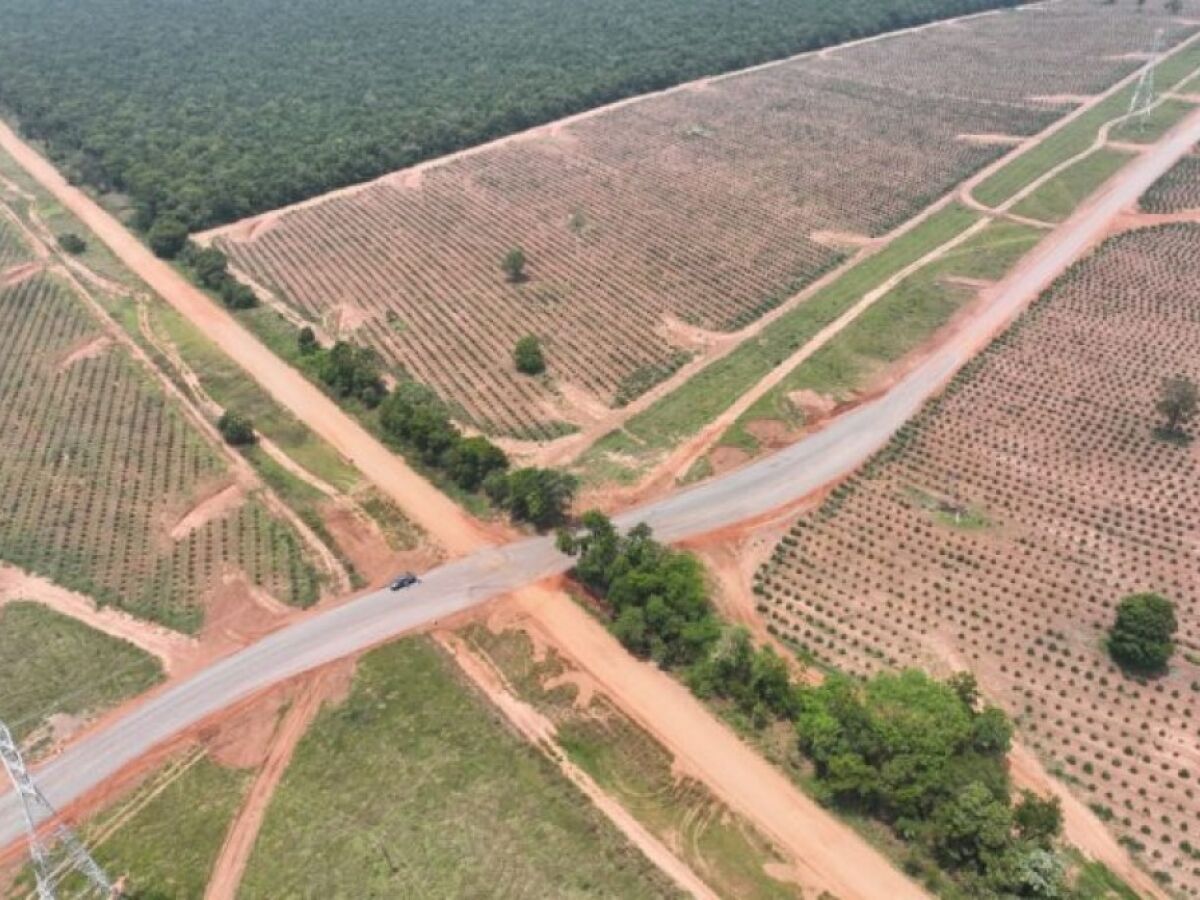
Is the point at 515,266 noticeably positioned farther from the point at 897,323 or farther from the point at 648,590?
the point at 648,590

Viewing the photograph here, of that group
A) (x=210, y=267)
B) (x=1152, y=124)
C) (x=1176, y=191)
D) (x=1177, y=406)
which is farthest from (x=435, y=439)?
(x=1152, y=124)

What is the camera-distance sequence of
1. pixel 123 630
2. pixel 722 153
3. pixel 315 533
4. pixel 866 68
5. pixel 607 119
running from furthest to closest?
pixel 866 68
pixel 607 119
pixel 722 153
pixel 315 533
pixel 123 630

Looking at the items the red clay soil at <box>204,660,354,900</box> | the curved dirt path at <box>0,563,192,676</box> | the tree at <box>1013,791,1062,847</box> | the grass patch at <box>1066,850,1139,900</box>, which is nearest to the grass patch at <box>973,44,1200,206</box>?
the tree at <box>1013,791,1062,847</box>

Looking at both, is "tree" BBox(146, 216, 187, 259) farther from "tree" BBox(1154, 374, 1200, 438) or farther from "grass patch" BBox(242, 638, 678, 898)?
"tree" BBox(1154, 374, 1200, 438)

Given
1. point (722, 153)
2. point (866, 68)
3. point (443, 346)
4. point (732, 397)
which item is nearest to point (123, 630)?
point (443, 346)

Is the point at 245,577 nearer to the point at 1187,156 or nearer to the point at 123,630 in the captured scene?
the point at 123,630

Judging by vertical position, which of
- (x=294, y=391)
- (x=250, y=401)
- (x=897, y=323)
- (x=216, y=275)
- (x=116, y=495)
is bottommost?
(x=897, y=323)

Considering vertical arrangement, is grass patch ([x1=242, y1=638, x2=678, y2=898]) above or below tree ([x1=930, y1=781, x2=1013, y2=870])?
below
